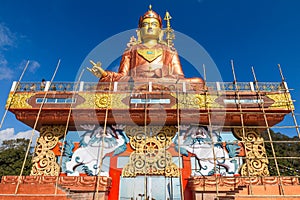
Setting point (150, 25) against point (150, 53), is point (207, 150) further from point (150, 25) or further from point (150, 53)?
point (150, 25)

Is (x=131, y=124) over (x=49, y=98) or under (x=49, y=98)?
under

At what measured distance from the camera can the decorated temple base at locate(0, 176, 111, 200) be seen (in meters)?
5.75

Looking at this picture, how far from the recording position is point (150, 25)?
43.1 feet

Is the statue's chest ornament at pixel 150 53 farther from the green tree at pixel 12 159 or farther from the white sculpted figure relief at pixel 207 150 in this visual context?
the green tree at pixel 12 159

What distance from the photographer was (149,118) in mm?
7418

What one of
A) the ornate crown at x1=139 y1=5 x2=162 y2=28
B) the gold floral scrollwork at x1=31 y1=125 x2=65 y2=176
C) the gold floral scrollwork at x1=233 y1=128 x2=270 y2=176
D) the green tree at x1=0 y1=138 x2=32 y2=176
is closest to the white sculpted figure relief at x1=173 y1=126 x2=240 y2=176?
the gold floral scrollwork at x1=233 y1=128 x2=270 y2=176

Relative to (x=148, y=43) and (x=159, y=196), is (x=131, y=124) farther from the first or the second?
(x=148, y=43)

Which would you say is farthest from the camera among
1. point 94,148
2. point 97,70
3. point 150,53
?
point 150,53

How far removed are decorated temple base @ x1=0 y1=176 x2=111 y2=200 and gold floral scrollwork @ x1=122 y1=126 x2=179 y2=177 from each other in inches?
41.2

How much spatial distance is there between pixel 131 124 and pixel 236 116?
3.37 m

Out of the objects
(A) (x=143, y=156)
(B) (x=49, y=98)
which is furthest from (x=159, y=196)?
(B) (x=49, y=98)

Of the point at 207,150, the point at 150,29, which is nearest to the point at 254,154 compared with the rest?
the point at 207,150

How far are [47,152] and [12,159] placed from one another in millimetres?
16455

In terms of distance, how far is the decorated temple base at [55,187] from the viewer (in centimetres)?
575
